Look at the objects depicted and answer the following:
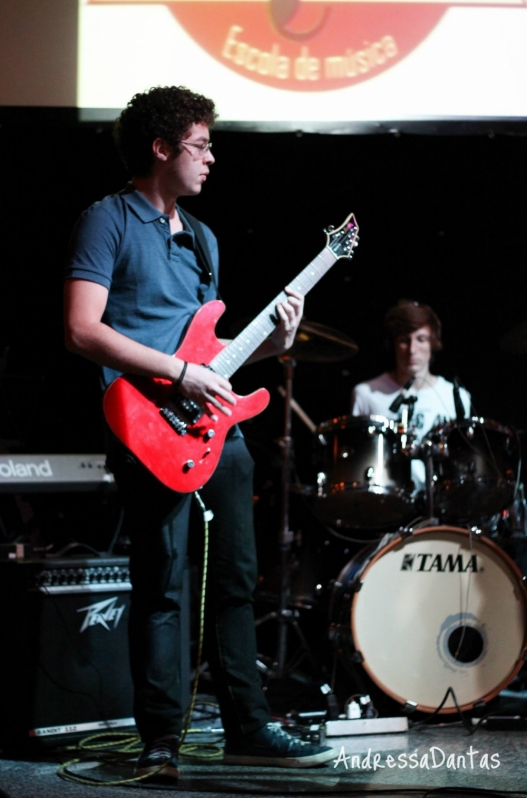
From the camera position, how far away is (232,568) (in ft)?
8.57

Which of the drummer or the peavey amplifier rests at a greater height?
the drummer

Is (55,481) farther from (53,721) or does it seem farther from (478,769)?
(478,769)

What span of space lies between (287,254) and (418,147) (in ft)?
3.32

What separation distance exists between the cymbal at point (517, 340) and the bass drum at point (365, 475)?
2.81 ft

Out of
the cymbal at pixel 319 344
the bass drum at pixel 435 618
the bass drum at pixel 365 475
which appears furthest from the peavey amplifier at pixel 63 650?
the cymbal at pixel 319 344

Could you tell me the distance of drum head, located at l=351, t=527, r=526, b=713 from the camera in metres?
3.37

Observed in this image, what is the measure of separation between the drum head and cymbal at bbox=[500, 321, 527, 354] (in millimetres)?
1073

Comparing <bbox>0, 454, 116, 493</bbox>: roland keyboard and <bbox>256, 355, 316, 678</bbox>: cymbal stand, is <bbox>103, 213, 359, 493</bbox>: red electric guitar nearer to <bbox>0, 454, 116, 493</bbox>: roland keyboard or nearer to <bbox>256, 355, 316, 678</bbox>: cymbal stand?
<bbox>0, 454, 116, 493</bbox>: roland keyboard

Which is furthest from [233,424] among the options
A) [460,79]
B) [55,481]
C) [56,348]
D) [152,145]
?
[56,348]

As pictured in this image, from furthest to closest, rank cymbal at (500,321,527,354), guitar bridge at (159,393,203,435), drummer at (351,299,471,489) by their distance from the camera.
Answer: drummer at (351,299,471,489) → cymbal at (500,321,527,354) → guitar bridge at (159,393,203,435)

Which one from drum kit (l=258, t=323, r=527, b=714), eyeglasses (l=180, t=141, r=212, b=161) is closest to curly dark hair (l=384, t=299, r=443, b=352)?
drum kit (l=258, t=323, r=527, b=714)

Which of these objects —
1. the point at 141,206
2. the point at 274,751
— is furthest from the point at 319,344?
the point at 274,751

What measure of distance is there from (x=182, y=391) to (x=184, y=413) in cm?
8

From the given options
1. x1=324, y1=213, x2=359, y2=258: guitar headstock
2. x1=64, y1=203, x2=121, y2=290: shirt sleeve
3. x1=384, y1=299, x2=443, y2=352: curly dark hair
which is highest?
x1=384, y1=299, x2=443, y2=352: curly dark hair
